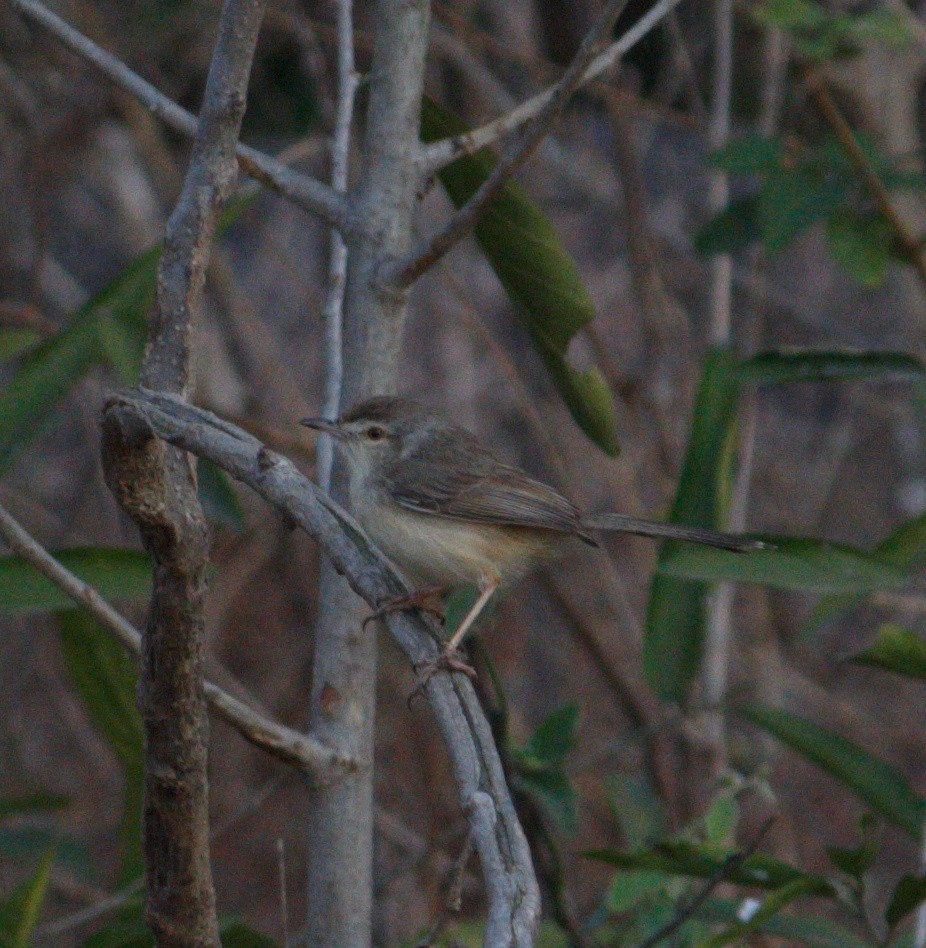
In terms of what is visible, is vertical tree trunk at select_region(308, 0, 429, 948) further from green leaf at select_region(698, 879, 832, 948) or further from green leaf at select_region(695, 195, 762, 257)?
green leaf at select_region(695, 195, 762, 257)

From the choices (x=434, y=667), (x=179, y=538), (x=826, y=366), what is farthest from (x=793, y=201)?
(x=179, y=538)

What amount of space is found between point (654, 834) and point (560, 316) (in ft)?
7.39

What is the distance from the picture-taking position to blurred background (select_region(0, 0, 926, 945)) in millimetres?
4668

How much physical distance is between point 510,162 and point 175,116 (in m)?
0.89

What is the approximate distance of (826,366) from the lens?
388 cm

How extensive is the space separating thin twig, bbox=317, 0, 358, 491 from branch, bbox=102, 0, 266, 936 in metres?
0.80

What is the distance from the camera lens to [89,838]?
304 inches

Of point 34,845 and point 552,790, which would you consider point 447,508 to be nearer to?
point 552,790

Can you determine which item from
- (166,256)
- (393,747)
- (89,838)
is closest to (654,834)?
(393,747)

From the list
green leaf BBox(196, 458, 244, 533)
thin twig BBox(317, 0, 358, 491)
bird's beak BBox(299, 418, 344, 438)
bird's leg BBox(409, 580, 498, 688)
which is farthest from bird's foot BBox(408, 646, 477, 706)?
green leaf BBox(196, 458, 244, 533)

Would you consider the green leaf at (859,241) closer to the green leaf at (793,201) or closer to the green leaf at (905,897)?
the green leaf at (793,201)

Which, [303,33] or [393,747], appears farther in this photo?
[393,747]

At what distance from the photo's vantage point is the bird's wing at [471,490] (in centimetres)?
400

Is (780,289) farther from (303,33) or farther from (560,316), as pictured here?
(560,316)
